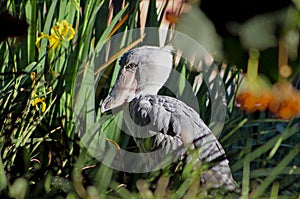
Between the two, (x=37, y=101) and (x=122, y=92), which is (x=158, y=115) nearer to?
(x=122, y=92)

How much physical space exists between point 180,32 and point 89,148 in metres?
0.90

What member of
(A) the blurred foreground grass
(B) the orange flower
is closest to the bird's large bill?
(A) the blurred foreground grass

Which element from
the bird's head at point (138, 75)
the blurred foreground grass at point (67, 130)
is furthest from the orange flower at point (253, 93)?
the bird's head at point (138, 75)

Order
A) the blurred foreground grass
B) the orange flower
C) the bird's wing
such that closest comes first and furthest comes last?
the blurred foreground grass < the bird's wing < the orange flower

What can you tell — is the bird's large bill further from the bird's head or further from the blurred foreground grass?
the blurred foreground grass

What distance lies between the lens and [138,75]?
2523 millimetres

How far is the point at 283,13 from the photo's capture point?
3447mm

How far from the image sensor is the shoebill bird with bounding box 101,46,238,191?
2.40m

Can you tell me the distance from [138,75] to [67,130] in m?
0.36

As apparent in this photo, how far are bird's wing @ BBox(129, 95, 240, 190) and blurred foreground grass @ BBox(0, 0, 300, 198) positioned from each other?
69 millimetres

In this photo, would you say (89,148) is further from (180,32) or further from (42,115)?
A: (180,32)

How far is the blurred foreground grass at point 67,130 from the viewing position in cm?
221

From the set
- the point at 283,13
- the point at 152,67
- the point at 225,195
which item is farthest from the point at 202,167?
the point at 283,13

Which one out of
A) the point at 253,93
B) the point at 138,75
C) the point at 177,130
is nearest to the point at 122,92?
the point at 138,75
